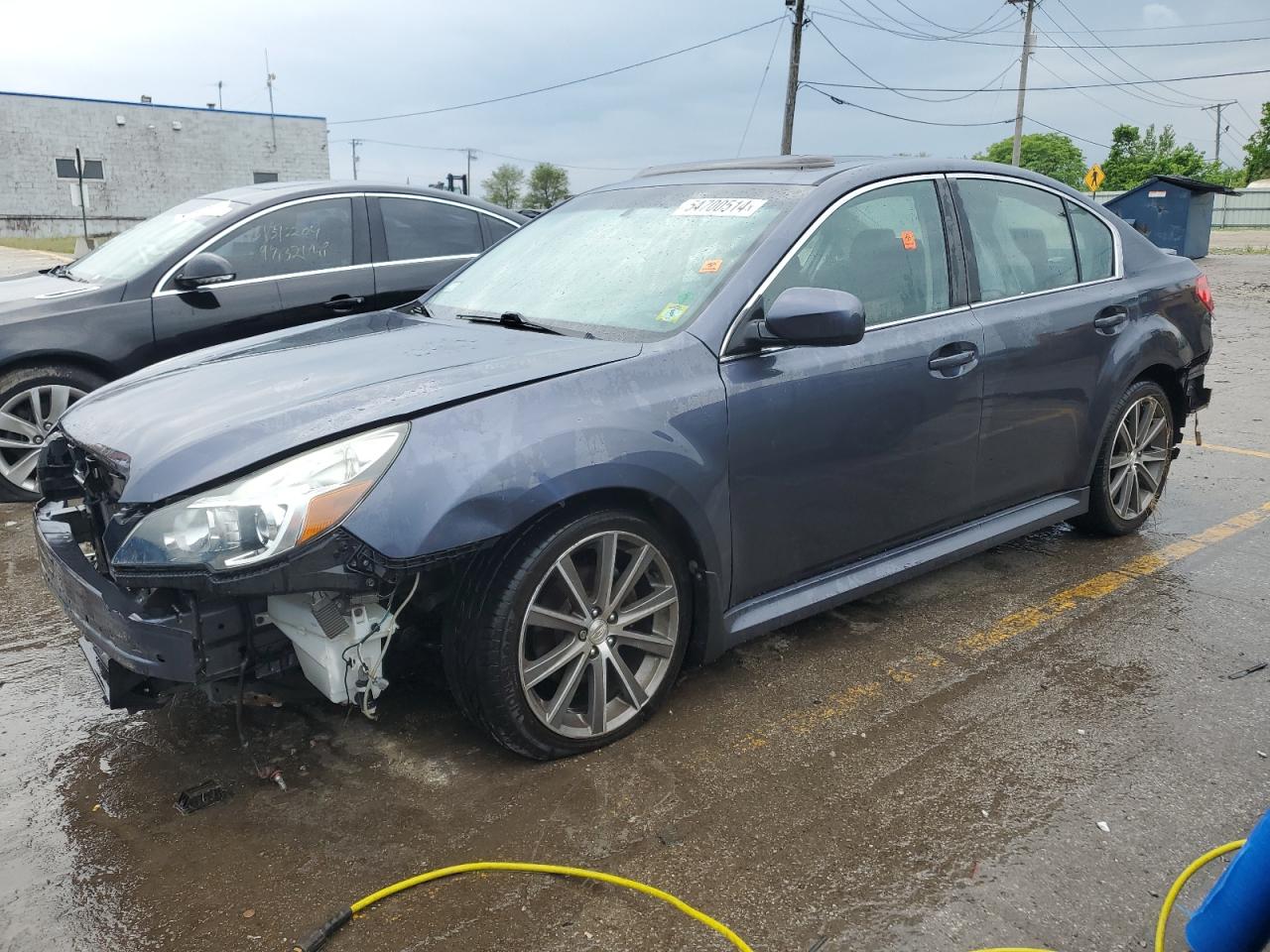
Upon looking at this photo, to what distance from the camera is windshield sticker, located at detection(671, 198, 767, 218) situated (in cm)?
342

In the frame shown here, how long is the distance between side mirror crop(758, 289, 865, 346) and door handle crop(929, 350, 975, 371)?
67 centimetres

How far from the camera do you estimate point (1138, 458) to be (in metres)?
4.67

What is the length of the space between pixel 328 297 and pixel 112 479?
→ 3.42 meters

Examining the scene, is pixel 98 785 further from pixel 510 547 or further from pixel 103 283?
pixel 103 283

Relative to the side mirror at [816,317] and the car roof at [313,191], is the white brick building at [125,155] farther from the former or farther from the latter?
the side mirror at [816,317]

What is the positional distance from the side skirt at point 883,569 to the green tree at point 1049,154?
99.3 meters

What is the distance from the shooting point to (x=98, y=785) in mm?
2816

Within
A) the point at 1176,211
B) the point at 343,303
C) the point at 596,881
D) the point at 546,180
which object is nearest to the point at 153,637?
the point at 596,881

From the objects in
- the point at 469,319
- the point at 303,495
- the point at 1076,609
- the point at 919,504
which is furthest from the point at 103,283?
the point at 1076,609

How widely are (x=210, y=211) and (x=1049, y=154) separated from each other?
10887 centimetres

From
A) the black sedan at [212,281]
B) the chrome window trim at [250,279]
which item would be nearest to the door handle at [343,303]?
the black sedan at [212,281]

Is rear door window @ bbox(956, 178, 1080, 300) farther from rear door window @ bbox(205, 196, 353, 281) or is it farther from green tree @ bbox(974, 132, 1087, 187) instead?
green tree @ bbox(974, 132, 1087, 187)

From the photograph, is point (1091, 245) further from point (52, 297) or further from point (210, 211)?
point (52, 297)

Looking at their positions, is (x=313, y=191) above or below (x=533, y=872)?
above
